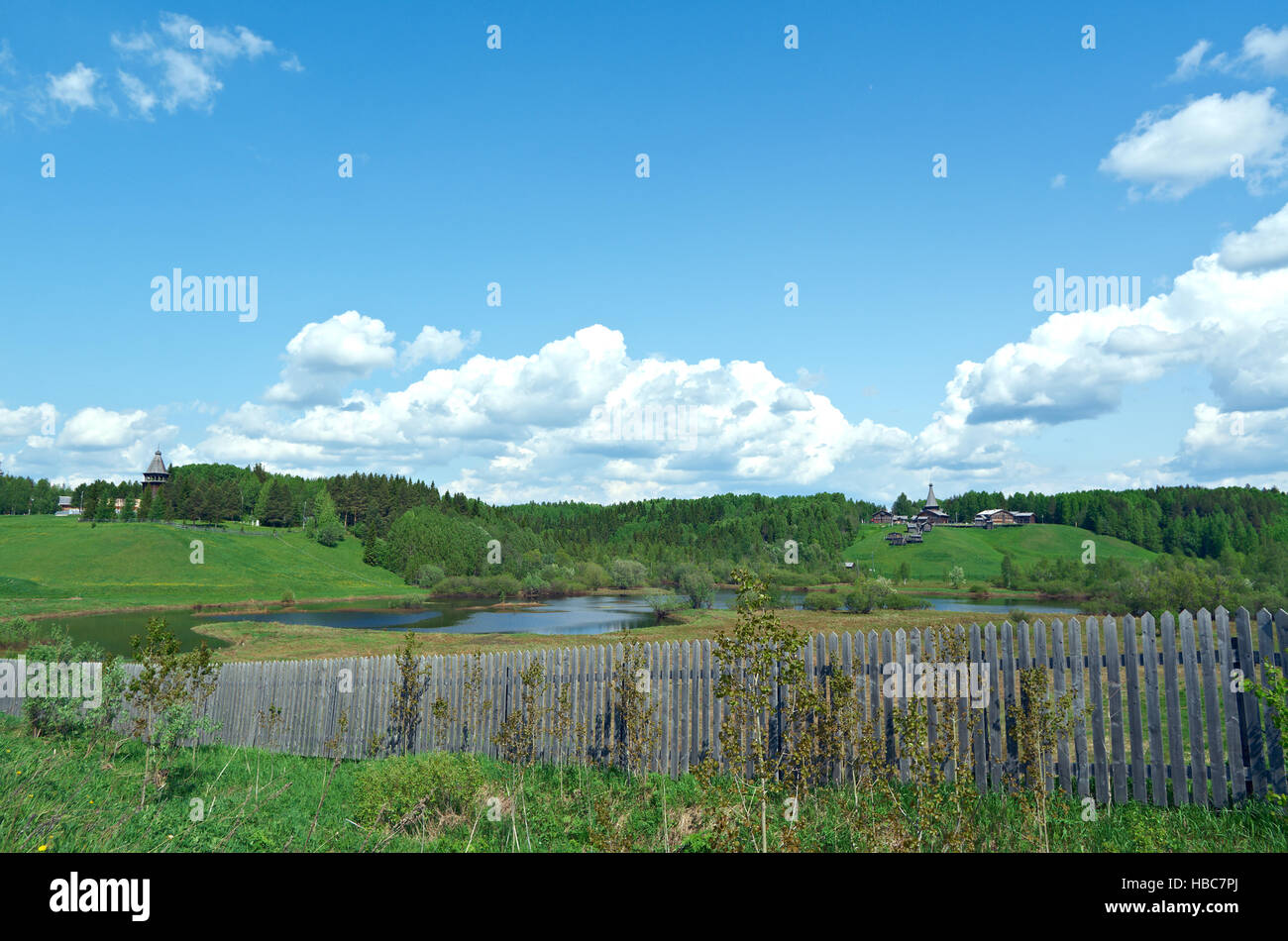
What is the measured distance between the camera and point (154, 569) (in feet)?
249

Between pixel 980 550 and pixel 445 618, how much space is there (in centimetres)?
9495

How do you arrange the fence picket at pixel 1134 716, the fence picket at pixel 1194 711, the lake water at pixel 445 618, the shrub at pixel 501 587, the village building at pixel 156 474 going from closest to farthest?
the fence picket at pixel 1194 711 < the fence picket at pixel 1134 716 < the lake water at pixel 445 618 < the shrub at pixel 501 587 < the village building at pixel 156 474

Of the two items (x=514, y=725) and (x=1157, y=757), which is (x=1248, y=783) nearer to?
(x=1157, y=757)

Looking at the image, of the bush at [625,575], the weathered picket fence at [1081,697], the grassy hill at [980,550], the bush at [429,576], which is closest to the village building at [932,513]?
the grassy hill at [980,550]

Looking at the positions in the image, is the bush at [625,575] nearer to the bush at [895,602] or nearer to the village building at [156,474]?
the bush at [895,602]

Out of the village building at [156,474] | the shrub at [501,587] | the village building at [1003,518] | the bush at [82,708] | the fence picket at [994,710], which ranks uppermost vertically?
the village building at [156,474]

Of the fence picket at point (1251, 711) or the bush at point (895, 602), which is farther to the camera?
the bush at point (895, 602)

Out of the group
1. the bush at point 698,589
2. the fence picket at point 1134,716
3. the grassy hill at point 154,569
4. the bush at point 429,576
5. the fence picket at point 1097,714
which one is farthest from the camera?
the bush at point 429,576

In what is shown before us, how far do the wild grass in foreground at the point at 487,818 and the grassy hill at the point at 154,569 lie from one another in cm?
5859

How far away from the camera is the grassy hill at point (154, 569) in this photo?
61781 mm

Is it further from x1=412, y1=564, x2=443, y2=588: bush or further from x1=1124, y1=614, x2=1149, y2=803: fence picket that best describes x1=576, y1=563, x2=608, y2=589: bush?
x1=1124, y1=614, x2=1149, y2=803: fence picket

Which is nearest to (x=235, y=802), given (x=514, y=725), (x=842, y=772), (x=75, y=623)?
(x=514, y=725)

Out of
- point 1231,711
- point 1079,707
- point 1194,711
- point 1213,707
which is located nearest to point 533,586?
point 1079,707
